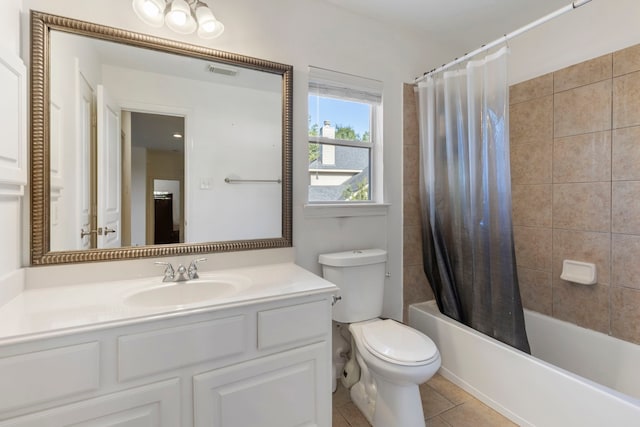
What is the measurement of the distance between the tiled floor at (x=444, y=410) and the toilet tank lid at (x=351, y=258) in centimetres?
78

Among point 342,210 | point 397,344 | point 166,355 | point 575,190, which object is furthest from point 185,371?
point 575,190

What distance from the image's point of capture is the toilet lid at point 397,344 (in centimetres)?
136

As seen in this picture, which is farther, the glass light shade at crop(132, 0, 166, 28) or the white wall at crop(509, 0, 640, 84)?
the white wall at crop(509, 0, 640, 84)

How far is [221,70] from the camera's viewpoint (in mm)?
1565

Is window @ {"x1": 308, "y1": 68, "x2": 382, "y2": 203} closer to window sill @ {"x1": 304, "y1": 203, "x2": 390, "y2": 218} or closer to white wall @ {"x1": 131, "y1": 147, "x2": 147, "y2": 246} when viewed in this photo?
window sill @ {"x1": 304, "y1": 203, "x2": 390, "y2": 218}

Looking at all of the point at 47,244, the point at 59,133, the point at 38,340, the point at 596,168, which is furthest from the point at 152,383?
the point at 596,168

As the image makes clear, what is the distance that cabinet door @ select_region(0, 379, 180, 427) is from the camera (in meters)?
0.86

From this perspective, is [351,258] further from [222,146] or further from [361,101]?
[361,101]

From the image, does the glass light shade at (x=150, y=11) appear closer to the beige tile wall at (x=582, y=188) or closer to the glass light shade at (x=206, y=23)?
the glass light shade at (x=206, y=23)

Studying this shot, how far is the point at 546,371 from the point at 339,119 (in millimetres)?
1694

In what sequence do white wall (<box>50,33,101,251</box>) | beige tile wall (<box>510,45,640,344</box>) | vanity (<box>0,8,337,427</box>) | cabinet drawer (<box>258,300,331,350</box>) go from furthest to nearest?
beige tile wall (<box>510,45,640,344</box>) → white wall (<box>50,33,101,251</box>) → cabinet drawer (<box>258,300,331,350</box>) → vanity (<box>0,8,337,427</box>)

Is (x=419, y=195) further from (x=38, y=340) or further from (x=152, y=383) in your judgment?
(x=38, y=340)

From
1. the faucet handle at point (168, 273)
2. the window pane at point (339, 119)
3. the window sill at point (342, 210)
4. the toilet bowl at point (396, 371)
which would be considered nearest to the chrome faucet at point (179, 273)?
the faucet handle at point (168, 273)

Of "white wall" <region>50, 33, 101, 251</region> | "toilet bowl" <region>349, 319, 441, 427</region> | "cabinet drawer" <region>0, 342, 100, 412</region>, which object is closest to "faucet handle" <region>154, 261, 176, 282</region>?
"white wall" <region>50, 33, 101, 251</region>
